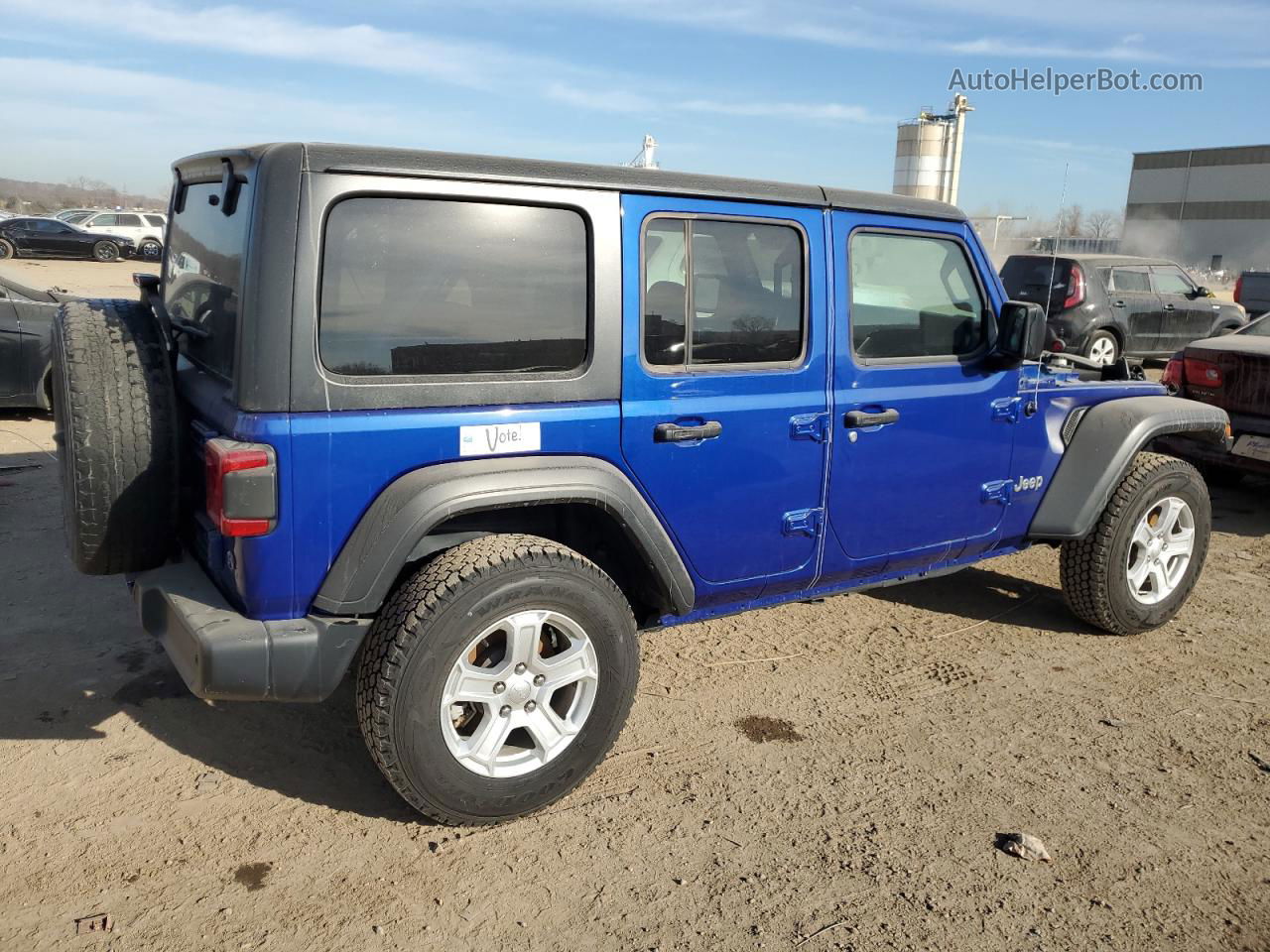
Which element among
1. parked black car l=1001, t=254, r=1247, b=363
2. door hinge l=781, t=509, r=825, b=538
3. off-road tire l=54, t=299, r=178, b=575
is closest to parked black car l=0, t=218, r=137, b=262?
parked black car l=1001, t=254, r=1247, b=363

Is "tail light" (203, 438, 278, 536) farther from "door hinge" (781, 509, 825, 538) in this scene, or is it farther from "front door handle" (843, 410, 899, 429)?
"front door handle" (843, 410, 899, 429)

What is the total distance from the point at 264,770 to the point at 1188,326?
14.3m

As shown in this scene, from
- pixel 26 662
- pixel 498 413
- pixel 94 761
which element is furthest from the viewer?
pixel 26 662

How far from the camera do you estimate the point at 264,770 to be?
3287 millimetres

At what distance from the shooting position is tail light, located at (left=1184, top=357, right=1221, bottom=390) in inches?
265

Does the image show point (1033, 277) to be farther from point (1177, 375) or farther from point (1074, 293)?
point (1177, 375)

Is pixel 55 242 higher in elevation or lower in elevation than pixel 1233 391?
higher

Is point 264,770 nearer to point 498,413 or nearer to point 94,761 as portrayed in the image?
point 94,761

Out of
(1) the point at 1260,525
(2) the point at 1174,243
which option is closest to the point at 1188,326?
(1) the point at 1260,525

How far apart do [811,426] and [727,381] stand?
0.40m

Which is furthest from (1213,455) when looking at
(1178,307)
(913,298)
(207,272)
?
(1178,307)

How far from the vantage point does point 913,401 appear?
3.76m

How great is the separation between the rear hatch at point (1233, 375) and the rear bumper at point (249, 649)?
6.17m

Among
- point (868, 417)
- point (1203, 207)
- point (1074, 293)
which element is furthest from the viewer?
point (1203, 207)
